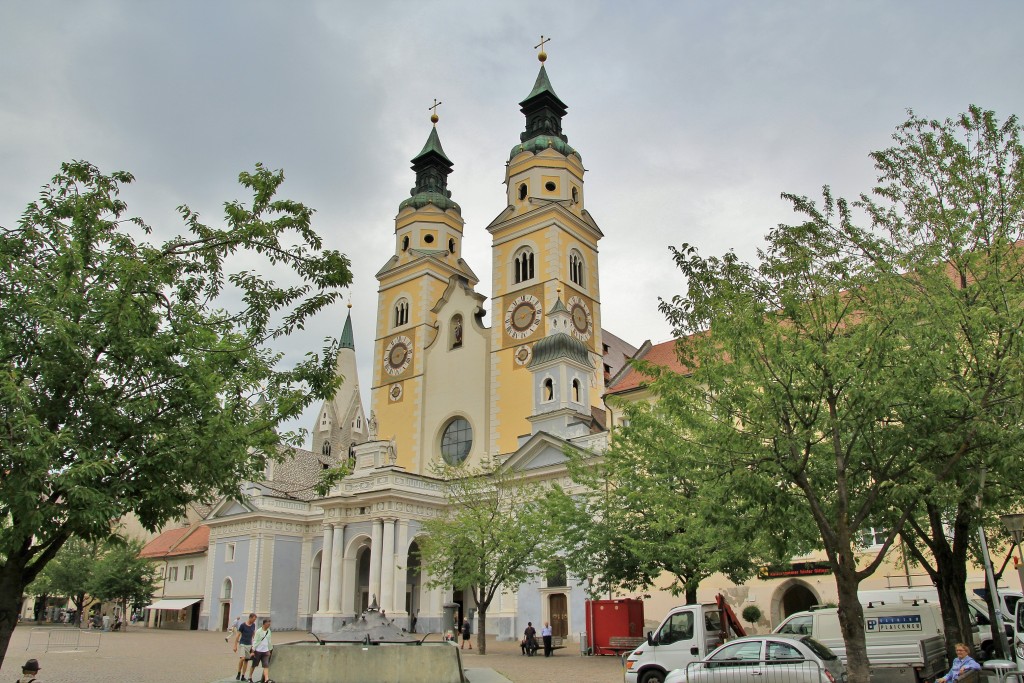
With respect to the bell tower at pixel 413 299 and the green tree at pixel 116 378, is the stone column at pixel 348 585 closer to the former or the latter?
the bell tower at pixel 413 299

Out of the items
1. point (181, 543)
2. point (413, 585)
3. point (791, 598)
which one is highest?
point (181, 543)

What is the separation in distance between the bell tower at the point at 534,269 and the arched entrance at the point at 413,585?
23.1ft

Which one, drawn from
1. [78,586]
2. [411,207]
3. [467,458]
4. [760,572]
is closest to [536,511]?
[760,572]

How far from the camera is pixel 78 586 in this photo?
53156mm

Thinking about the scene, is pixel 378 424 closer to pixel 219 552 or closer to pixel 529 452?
pixel 219 552

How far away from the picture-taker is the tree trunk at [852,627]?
1144 cm

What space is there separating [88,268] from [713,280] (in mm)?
9309

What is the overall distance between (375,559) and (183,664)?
17988mm

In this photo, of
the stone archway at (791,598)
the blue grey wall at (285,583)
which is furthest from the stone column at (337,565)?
the stone archway at (791,598)

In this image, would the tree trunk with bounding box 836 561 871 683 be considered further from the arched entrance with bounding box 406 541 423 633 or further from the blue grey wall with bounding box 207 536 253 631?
the blue grey wall with bounding box 207 536 253 631

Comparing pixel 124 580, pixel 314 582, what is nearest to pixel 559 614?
pixel 314 582

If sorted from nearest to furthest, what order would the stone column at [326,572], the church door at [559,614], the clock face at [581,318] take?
1. the church door at [559,614]
2. the stone column at [326,572]
3. the clock face at [581,318]

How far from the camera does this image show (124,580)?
1911 inches

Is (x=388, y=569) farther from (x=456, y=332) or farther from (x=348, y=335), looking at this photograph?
(x=348, y=335)
